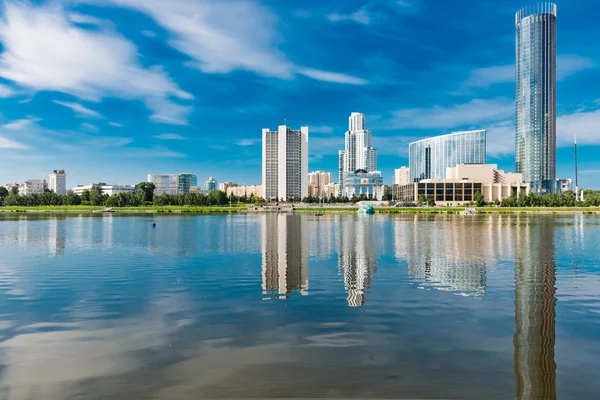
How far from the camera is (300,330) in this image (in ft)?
39.3

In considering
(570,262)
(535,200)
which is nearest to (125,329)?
(570,262)

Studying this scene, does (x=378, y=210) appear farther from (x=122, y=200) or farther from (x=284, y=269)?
(x=284, y=269)

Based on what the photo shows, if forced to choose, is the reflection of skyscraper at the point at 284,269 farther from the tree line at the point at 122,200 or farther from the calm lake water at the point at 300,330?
the tree line at the point at 122,200

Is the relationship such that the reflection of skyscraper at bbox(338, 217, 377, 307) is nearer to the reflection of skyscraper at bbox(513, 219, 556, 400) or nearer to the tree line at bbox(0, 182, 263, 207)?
the reflection of skyscraper at bbox(513, 219, 556, 400)

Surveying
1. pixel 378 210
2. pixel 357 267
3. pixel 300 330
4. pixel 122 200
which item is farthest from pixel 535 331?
pixel 122 200

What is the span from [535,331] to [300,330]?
6.89 meters

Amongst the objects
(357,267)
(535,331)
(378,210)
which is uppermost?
(378,210)

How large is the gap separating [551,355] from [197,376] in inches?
333

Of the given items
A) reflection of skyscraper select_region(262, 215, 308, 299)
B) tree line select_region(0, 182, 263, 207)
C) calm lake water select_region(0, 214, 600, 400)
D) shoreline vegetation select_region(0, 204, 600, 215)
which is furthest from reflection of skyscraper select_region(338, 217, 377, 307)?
tree line select_region(0, 182, 263, 207)

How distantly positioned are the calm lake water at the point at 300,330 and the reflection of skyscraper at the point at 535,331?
5cm

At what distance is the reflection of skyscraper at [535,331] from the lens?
8.50 metres

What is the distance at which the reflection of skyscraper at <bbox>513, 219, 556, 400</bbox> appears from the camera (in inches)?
335

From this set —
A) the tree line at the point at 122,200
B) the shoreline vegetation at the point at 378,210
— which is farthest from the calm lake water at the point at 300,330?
the tree line at the point at 122,200

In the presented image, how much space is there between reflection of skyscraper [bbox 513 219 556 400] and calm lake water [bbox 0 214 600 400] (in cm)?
5
